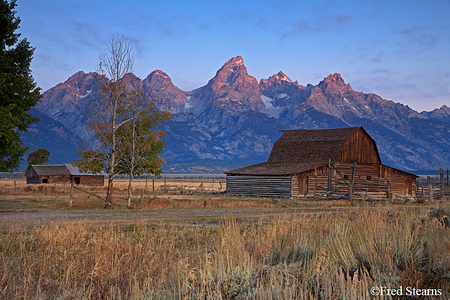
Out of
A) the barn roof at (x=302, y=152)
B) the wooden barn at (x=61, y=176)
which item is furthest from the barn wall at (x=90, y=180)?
the barn roof at (x=302, y=152)

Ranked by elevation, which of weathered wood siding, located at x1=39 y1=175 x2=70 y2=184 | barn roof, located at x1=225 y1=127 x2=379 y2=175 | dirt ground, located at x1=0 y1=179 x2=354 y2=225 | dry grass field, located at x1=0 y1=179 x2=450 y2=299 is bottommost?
dirt ground, located at x1=0 y1=179 x2=354 y2=225

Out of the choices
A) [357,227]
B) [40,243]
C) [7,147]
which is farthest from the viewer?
[7,147]

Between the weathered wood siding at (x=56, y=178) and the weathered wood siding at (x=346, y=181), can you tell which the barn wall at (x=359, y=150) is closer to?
the weathered wood siding at (x=346, y=181)

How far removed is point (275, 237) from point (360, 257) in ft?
5.77

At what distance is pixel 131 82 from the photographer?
2848 centimetres

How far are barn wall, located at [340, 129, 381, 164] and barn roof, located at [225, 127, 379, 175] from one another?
0.77 meters

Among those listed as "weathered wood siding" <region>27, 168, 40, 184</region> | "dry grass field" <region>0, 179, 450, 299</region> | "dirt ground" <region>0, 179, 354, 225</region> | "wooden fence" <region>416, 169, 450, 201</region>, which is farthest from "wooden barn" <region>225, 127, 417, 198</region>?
"weathered wood siding" <region>27, 168, 40, 184</region>

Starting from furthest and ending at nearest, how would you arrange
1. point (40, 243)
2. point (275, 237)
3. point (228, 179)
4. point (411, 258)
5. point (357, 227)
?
1. point (228, 179)
2. point (40, 243)
3. point (357, 227)
4. point (275, 237)
5. point (411, 258)

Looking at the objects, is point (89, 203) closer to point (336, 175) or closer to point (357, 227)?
point (357, 227)

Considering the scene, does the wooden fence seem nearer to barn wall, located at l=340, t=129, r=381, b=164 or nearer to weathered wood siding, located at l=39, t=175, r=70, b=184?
barn wall, located at l=340, t=129, r=381, b=164

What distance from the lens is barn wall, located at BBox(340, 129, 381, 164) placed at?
49.9 metres

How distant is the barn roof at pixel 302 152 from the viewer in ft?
158

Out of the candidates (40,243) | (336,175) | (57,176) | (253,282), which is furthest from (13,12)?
(57,176)

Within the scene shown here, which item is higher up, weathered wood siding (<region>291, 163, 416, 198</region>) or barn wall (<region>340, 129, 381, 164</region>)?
barn wall (<region>340, 129, 381, 164</region>)
